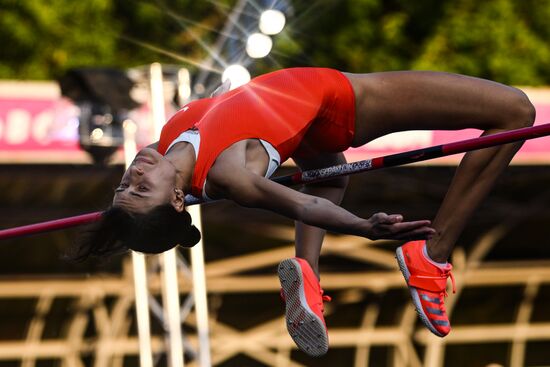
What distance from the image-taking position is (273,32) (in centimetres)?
720

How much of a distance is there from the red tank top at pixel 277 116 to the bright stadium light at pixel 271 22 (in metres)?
3.32

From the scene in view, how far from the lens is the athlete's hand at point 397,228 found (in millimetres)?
3266

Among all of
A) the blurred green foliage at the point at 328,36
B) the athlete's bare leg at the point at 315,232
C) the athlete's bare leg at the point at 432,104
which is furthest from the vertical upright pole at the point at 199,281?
the blurred green foliage at the point at 328,36

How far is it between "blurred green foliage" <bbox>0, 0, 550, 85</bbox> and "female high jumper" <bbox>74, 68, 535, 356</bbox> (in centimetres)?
966

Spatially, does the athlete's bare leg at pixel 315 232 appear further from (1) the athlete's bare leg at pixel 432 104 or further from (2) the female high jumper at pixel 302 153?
(1) the athlete's bare leg at pixel 432 104

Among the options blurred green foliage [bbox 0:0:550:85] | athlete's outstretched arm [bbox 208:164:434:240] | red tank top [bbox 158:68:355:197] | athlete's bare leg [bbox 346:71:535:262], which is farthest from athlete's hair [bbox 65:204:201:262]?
blurred green foliage [bbox 0:0:550:85]

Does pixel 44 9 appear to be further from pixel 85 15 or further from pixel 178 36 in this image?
pixel 178 36

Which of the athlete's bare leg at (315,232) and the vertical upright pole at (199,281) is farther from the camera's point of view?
the vertical upright pole at (199,281)

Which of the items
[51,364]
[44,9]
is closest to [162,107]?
[51,364]

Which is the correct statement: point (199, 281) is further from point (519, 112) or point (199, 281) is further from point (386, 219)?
point (386, 219)

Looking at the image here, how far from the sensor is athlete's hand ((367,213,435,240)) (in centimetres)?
327

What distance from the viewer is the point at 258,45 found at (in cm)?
719

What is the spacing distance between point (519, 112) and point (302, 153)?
75cm

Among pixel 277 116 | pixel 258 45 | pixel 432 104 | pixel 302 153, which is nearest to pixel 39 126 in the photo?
pixel 258 45
